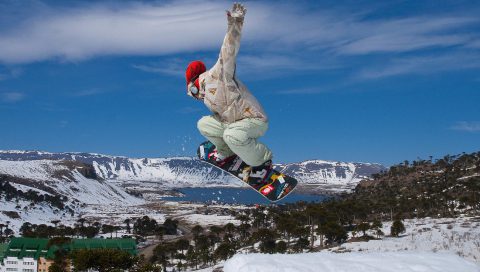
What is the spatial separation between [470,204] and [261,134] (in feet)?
324

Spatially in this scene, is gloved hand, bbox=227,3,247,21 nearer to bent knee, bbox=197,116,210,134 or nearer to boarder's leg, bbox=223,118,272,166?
boarder's leg, bbox=223,118,272,166

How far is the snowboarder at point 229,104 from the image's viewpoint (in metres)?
7.95

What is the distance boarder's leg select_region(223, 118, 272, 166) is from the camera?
8.23 m

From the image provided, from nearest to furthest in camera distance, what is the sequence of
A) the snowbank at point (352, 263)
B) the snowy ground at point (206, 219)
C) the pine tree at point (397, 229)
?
1. the snowbank at point (352, 263)
2. the pine tree at point (397, 229)
3. the snowy ground at point (206, 219)

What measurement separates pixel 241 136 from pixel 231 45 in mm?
1497

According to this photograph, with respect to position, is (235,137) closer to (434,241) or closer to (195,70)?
(195,70)

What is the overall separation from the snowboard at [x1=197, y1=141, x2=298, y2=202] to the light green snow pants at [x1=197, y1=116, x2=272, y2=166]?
1.48 feet

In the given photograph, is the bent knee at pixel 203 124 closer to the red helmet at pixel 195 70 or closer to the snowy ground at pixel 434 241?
the red helmet at pixel 195 70

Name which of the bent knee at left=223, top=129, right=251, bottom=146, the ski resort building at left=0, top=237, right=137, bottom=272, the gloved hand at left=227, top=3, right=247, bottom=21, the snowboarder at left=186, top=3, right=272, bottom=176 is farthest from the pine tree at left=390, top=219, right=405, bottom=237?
the gloved hand at left=227, top=3, right=247, bottom=21

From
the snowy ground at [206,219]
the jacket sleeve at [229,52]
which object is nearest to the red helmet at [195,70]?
the jacket sleeve at [229,52]

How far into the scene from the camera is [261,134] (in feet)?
28.1

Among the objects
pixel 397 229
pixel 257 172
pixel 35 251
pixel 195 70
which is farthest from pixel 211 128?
pixel 35 251

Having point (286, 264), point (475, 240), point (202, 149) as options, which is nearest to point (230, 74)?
point (202, 149)

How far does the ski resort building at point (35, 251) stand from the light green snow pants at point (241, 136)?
77968 mm
